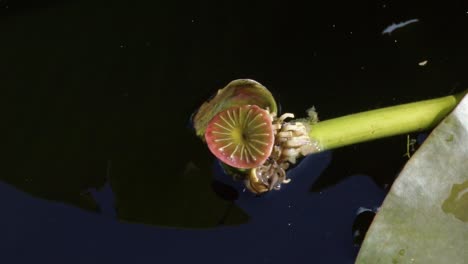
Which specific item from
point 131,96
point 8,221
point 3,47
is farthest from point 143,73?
point 8,221

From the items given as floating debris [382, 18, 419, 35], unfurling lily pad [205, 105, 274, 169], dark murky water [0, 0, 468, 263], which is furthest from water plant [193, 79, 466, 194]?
floating debris [382, 18, 419, 35]

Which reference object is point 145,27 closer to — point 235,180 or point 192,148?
point 192,148

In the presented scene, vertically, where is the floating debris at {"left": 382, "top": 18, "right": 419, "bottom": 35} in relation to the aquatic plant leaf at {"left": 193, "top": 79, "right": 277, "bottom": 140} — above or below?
above

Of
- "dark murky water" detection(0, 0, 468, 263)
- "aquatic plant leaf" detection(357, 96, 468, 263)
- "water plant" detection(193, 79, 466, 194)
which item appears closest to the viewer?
"aquatic plant leaf" detection(357, 96, 468, 263)

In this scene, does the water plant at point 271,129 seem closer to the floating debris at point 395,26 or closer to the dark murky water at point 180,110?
the dark murky water at point 180,110

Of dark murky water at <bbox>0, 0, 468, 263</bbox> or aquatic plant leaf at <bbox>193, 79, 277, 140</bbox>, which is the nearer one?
aquatic plant leaf at <bbox>193, 79, 277, 140</bbox>

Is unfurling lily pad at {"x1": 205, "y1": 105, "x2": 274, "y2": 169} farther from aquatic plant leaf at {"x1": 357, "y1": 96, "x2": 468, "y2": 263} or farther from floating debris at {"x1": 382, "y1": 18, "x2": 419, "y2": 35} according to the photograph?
floating debris at {"x1": 382, "y1": 18, "x2": 419, "y2": 35}

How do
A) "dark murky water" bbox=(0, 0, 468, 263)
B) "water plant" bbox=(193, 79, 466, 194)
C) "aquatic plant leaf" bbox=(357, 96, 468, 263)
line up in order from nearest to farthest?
"aquatic plant leaf" bbox=(357, 96, 468, 263) → "water plant" bbox=(193, 79, 466, 194) → "dark murky water" bbox=(0, 0, 468, 263)
